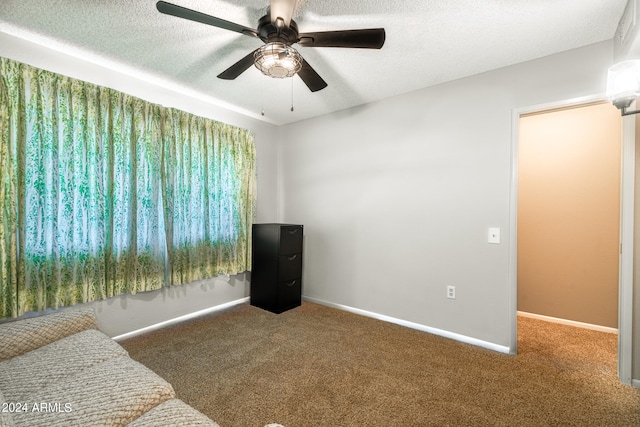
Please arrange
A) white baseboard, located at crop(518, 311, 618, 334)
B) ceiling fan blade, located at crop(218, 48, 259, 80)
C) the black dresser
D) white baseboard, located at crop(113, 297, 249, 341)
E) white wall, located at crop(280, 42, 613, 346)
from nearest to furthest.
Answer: ceiling fan blade, located at crop(218, 48, 259, 80), white wall, located at crop(280, 42, 613, 346), white baseboard, located at crop(113, 297, 249, 341), white baseboard, located at crop(518, 311, 618, 334), the black dresser

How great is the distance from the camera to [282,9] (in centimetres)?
145

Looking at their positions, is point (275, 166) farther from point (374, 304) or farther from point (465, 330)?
point (465, 330)

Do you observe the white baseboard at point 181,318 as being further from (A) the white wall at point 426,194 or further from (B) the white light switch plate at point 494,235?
(B) the white light switch plate at point 494,235

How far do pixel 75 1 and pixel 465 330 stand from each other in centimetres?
375

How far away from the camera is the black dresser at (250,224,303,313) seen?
10.2ft

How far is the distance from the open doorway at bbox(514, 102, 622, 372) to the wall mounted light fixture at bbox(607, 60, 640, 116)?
127 centimetres

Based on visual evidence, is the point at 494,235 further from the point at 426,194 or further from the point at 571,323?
the point at 571,323

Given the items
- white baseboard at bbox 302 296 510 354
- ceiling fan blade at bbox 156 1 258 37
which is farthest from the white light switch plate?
ceiling fan blade at bbox 156 1 258 37

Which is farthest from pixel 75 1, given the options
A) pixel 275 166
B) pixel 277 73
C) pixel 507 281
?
pixel 507 281

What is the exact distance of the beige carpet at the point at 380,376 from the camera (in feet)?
5.11

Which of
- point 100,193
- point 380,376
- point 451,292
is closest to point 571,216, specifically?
point 451,292

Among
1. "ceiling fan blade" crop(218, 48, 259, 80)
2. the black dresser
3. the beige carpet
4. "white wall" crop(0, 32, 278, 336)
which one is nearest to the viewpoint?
the beige carpet

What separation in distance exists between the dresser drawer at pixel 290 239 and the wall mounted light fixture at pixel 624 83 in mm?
2736

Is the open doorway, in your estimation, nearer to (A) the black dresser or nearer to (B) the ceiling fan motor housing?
(A) the black dresser
